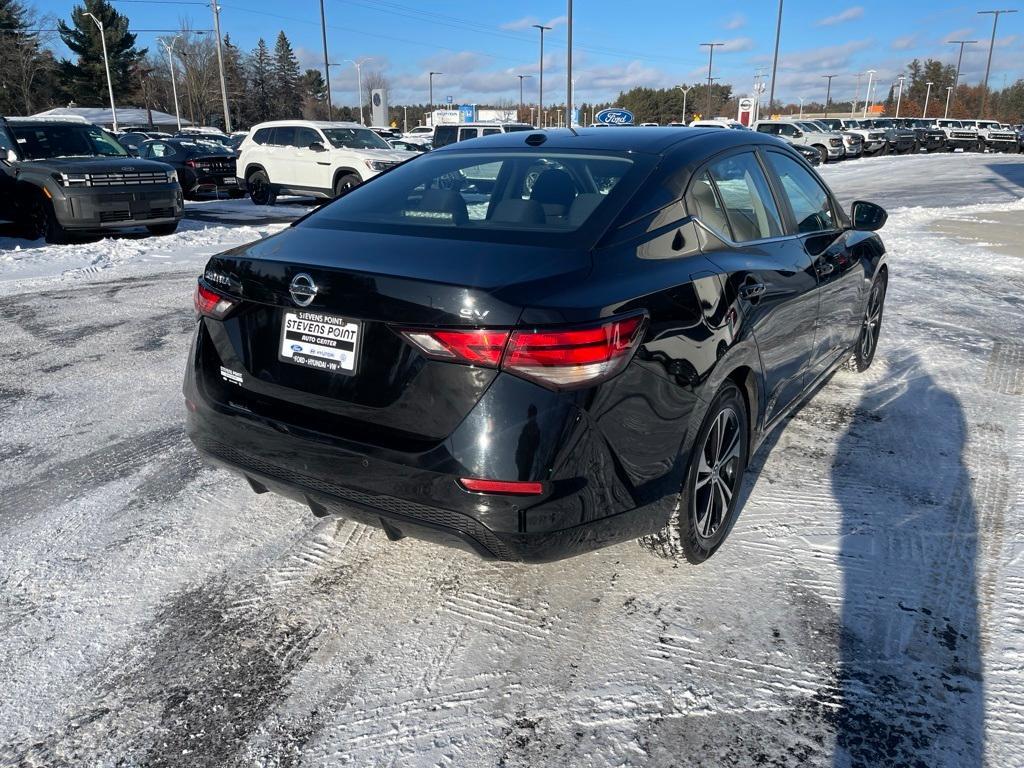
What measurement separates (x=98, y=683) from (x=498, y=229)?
1940mm

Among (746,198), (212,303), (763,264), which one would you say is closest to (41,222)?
(212,303)

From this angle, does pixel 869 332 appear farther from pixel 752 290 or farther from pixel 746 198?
pixel 752 290

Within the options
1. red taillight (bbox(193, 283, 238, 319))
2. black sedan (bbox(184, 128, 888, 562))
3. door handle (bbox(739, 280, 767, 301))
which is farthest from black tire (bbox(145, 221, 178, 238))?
door handle (bbox(739, 280, 767, 301))

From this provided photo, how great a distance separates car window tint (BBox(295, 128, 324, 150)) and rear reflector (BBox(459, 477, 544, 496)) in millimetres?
15820

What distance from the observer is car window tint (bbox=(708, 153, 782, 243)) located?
3.31 metres

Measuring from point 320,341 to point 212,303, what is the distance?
0.59 metres

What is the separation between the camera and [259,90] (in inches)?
3632

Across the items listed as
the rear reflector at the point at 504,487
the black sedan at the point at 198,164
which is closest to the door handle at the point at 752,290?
the rear reflector at the point at 504,487

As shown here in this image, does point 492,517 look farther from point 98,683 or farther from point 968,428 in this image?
point 968,428

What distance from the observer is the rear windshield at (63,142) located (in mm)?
11281

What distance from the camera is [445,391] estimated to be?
2.31 meters

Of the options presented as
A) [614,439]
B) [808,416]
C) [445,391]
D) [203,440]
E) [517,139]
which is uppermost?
[517,139]

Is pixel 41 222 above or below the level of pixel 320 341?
below

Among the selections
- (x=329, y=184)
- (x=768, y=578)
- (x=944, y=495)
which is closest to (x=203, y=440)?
(x=768, y=578)
